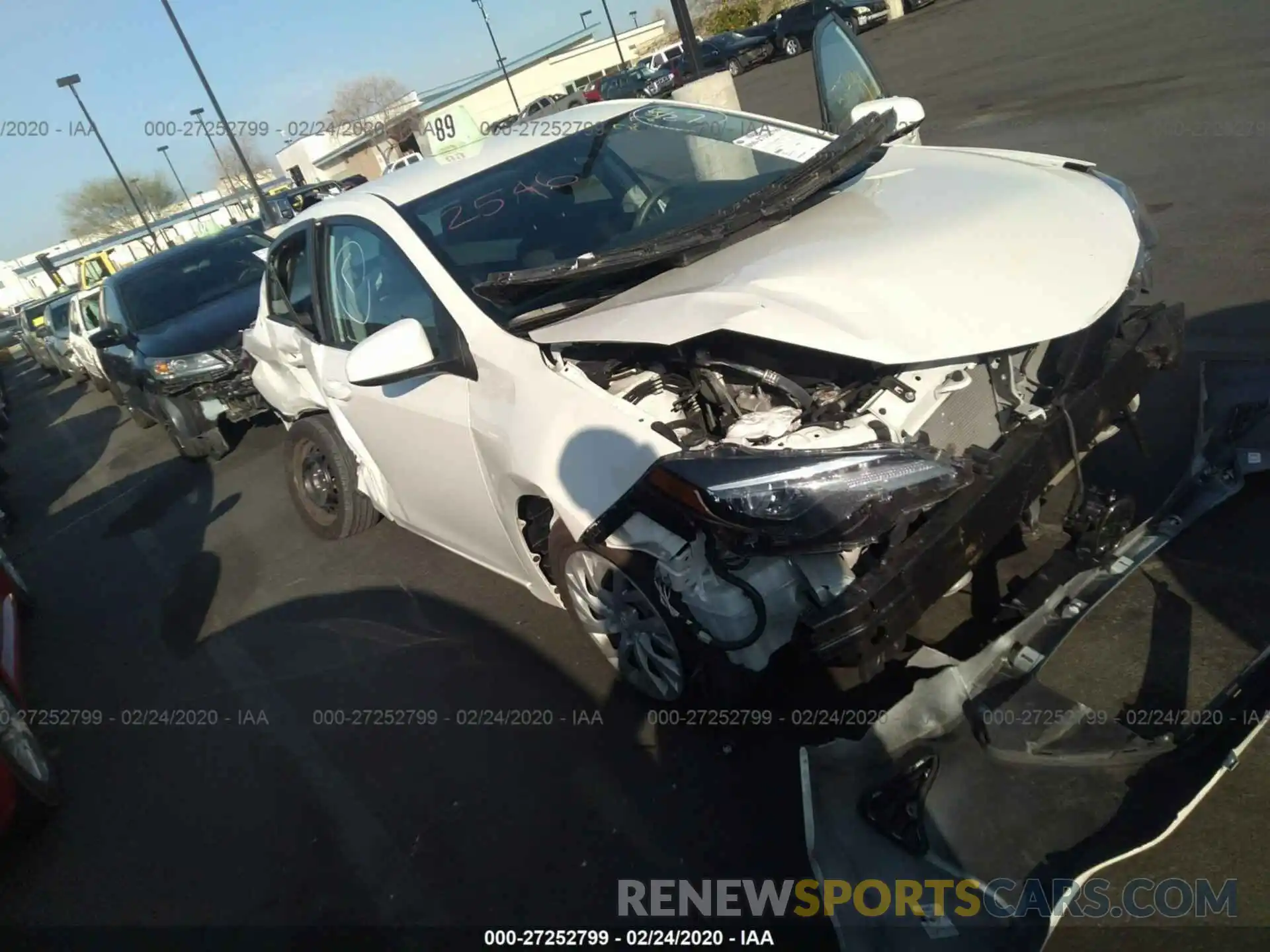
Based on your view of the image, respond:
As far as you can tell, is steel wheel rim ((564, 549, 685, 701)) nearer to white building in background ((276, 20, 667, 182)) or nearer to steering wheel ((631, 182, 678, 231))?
steering wheel ((631, 182, 678, 231))

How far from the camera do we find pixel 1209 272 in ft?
17.3

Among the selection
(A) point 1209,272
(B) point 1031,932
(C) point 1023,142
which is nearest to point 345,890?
(B) point 1031,932

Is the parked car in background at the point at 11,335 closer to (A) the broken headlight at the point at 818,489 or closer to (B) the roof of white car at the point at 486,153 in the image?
(B) the roof of white car at the point at 486,153

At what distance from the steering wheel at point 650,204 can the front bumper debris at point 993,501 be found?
5.43 feet

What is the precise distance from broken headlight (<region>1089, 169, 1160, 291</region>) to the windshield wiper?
883 millimetres

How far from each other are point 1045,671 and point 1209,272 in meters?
3.65

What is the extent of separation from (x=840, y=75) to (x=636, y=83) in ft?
81.1

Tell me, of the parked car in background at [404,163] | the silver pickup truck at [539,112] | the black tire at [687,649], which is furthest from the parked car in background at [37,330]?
the black tire at [687,649]

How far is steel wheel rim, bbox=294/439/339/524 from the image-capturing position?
551cm

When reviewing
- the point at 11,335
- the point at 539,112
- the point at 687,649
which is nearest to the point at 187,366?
the point at 539,112

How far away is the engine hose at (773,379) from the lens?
271cm

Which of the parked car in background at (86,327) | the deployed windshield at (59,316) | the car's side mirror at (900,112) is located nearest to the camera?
the car's side mirror at (900,112)

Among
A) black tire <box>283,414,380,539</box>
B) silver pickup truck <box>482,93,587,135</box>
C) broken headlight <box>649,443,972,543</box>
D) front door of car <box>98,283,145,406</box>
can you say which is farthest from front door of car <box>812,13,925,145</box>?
front door of car <box>98,283,145,406</box>

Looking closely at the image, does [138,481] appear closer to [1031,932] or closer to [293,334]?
[293,334]
